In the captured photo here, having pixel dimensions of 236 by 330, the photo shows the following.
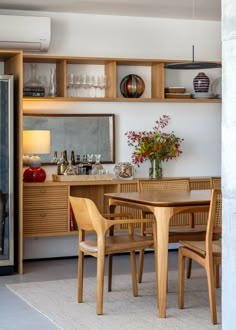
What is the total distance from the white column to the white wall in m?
4.52

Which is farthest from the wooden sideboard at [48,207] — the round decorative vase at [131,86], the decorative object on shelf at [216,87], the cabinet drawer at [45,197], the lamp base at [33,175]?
the decorative object on shelf at [216,87]

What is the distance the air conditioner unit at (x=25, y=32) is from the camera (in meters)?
7.23

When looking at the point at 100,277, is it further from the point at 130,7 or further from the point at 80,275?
the point at 130,7

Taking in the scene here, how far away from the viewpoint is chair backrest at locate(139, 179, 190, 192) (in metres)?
6.47

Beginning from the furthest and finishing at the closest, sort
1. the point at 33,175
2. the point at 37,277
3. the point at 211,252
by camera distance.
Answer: the point at 33,175 → the point at 37,277 → the point at 211,252

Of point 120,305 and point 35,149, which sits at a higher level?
point 35,149

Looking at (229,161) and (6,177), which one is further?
(6,177)

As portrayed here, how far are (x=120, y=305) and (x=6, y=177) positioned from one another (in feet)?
6.64

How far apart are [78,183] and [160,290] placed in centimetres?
253

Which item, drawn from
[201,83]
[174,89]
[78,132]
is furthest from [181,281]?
[201,83]

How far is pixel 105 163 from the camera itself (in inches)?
312

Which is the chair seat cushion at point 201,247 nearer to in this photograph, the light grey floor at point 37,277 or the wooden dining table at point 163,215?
the wooden dining table at point 163,215

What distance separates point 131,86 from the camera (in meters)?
7.84

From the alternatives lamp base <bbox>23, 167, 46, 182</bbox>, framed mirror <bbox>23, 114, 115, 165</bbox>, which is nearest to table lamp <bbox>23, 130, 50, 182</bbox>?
lamp base <bbox>23, 167, 46, 182</bbox>
